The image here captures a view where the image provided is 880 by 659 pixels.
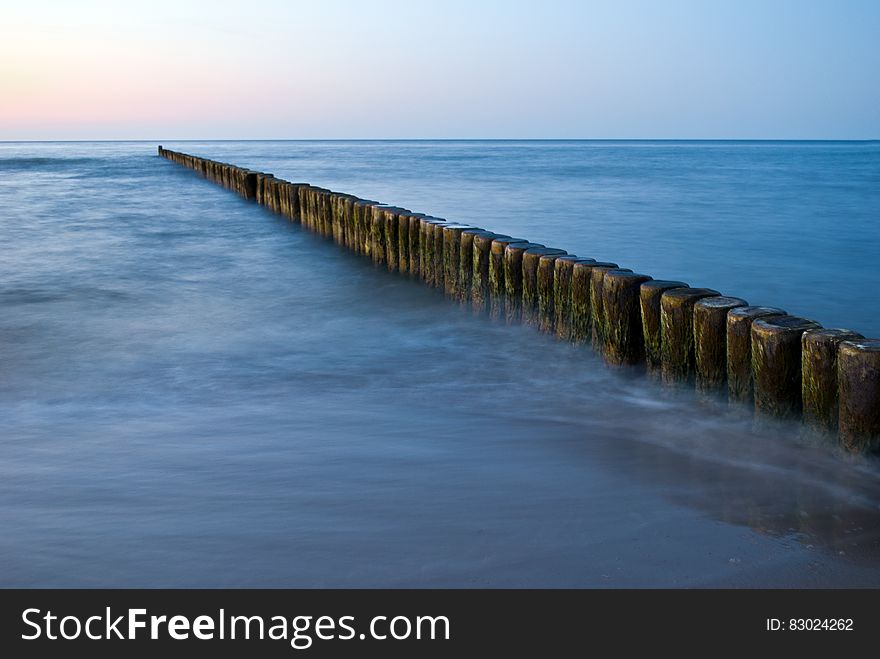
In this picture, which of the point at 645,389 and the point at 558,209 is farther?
the point at 558,209

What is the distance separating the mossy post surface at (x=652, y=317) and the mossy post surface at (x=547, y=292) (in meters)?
0.94

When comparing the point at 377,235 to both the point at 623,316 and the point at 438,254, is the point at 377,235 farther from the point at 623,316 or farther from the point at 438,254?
the point at 623,316

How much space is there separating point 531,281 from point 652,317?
1337 millimetres

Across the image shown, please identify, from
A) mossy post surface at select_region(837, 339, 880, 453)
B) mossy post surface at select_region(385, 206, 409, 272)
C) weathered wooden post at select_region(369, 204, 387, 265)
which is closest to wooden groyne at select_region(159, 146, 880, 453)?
mossy post surface at select_region(837, 339, 880, 453)

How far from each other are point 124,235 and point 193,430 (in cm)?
977

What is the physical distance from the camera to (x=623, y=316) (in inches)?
185

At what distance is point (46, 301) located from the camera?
7.69 metres

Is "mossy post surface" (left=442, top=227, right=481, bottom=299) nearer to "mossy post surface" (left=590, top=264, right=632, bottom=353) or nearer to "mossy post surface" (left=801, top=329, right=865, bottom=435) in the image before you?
"mossy post surface" (left=590, top=264, right=632, bottom=353)

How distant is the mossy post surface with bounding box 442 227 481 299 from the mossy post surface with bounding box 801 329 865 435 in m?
3.54

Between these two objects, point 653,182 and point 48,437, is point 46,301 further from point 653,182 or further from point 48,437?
point 653,182

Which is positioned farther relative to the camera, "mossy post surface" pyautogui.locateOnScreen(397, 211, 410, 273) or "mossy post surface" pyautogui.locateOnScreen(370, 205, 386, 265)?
"mossy post surface" pyautogui.locateOnScreen(370, 205, 386, 265)

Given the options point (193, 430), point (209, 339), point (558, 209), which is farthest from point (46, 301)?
point (558, 209)

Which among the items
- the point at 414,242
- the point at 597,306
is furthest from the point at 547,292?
the point at 414,242

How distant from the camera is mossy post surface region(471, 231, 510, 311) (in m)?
6.31
